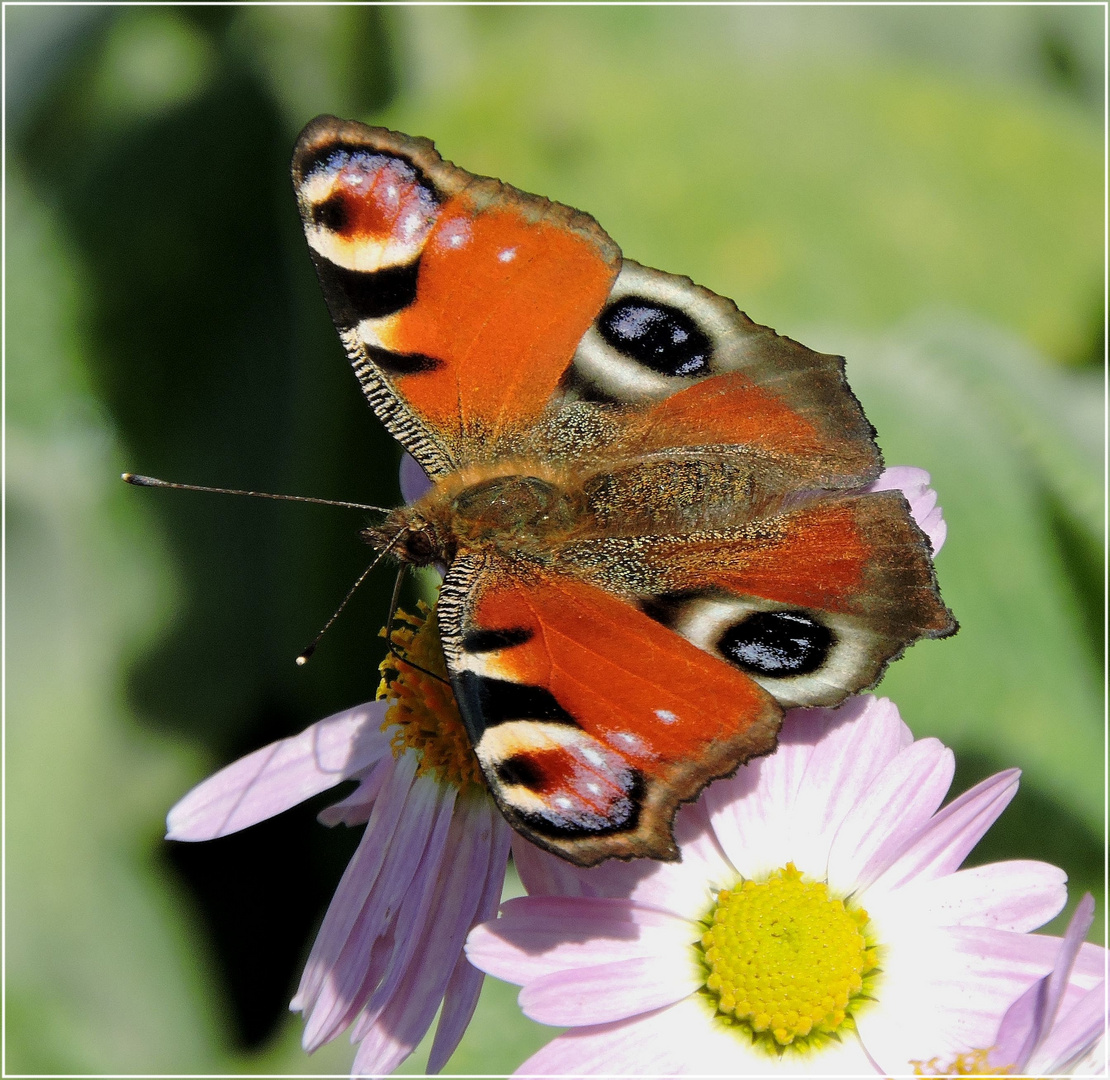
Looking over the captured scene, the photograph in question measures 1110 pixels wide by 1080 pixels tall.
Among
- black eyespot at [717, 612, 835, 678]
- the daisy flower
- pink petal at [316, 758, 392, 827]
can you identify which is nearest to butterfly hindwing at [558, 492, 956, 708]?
black eyespot at [717, 612, 835, 678]

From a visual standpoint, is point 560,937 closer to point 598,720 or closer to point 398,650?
point 598,720

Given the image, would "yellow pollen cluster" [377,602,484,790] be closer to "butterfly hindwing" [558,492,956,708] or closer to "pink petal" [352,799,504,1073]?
"pink petal" [352,799,504,1073]

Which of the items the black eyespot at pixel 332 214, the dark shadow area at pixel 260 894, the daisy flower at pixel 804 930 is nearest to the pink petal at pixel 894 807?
the daisy flower at pixel 804 930

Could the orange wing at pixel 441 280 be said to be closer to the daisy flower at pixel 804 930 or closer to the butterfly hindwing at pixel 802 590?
the butterfly hindwing at pixel 802 590

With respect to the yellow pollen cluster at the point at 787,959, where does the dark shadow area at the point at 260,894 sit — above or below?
below

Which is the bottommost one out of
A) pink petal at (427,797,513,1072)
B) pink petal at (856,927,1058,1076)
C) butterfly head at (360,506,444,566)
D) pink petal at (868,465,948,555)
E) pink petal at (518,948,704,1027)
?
pink petal at (427,797,513,1072)

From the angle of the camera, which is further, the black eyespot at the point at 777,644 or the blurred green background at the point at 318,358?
the blurred green background at the point at 318,358
